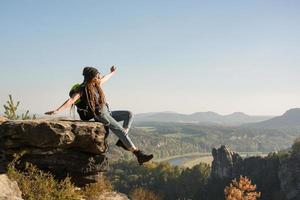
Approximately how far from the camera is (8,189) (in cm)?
907

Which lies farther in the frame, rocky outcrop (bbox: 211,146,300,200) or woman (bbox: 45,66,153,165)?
rocky outcrop (bbox: 211,146,300,200)

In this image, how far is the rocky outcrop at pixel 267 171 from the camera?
12131cm

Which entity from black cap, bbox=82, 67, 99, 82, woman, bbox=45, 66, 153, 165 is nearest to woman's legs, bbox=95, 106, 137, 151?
woman, bbox=45, 66, 153, 165

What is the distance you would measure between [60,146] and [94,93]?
196 cm

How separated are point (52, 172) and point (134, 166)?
18647 cm

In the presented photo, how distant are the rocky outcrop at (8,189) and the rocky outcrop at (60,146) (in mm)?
873

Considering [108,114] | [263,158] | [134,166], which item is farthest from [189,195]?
[108,114]

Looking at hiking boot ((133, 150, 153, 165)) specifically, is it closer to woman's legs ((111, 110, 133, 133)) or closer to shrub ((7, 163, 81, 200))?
woman's legs ((111, 110, 133, 133))

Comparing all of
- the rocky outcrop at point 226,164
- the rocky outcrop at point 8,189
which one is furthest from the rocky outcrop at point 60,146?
the rocky outcrop at point 226,164

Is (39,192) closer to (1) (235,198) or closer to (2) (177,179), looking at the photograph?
(1) (235,198)

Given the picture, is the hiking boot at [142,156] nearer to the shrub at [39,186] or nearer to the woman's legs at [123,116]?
the woman's legs at [123,116]

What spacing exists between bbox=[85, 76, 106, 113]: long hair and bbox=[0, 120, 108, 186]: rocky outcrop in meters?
0.70

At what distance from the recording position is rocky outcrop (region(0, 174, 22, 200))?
8.72 m

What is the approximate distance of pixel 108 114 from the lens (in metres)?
11.8
